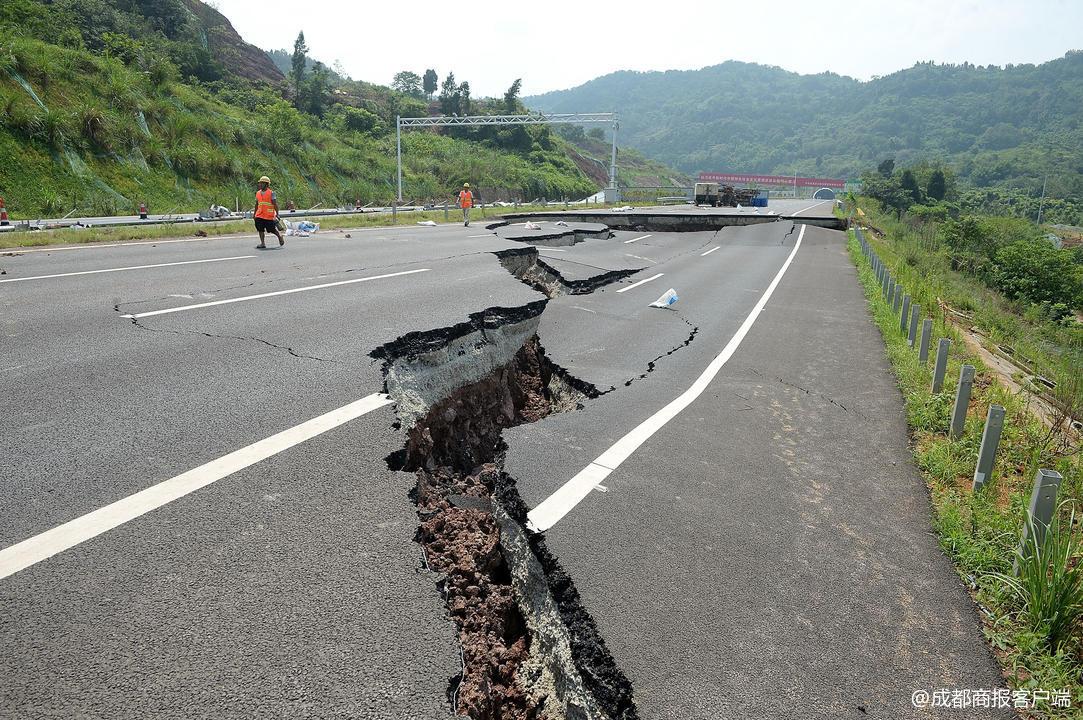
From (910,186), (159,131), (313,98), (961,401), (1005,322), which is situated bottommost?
(1005,322)

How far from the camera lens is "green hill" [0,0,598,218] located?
24.1 metres

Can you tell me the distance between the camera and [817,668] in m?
2.78

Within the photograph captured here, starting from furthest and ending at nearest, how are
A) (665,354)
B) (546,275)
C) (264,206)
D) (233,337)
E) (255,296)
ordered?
(264,206) < (546,275) < (255,296) < (665,354) < (233,337)

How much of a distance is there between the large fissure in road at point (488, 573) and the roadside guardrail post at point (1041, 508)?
2.48m

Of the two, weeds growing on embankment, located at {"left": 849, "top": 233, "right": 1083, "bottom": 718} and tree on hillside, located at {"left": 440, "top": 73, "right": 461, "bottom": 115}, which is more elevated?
tree on hillside, located at {"left": 440, "top": 73, "right": 461, "bottom": 115}

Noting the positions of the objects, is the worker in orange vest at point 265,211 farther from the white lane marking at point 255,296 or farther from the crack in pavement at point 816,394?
the crack in pavement at point 816,394

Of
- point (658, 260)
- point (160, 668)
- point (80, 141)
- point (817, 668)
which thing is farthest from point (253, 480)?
point (80, 141)

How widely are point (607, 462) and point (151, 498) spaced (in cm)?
281

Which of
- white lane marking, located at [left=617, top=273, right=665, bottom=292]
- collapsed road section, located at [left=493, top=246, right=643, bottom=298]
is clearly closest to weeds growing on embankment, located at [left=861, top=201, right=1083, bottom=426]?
white lane marking, located at [left=617, top=273, right=665, bottom=292]

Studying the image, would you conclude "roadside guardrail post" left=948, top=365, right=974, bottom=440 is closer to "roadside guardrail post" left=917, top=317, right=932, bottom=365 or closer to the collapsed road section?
"roadside guardrail post" left=917, top=317, right=932, bottom=365

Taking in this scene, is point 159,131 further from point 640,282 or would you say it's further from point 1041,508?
point 1041,508

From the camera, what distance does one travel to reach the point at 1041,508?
11.3ft

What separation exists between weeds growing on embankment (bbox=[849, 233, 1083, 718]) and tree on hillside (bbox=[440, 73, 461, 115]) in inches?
3330

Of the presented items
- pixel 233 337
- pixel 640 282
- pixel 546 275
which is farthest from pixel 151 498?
pixel 640 282
